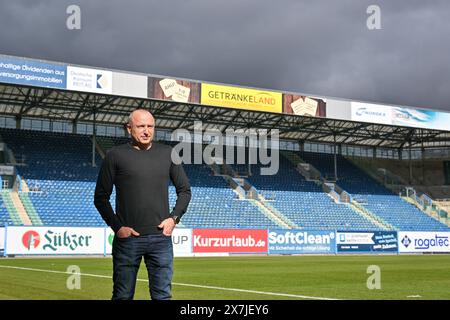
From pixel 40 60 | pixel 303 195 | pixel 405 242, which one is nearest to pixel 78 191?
pixel 40 60

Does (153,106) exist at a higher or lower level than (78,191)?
higher

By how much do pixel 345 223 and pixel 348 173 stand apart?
10422mm

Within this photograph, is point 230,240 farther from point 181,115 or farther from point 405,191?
point 405,191

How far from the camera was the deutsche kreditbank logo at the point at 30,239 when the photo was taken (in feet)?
108

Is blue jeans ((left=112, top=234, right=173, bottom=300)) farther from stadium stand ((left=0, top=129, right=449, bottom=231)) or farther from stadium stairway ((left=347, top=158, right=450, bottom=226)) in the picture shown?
stadium stairway ((left=347, top=158, right=450, bottom=226))

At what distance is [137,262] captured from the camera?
5.70 metres

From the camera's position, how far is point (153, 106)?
148ft

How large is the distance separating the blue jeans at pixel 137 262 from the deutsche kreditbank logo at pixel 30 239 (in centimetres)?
2894

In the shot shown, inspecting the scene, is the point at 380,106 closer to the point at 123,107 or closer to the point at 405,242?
the point at 405,242

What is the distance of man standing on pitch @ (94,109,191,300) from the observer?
220 inches

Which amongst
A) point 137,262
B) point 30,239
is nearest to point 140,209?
point 137,262

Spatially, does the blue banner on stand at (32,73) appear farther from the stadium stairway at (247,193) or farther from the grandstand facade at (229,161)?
the stadium stairway at (247,193)

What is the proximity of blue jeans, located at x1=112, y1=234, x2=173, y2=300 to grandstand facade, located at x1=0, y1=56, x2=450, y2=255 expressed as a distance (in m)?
33.1
